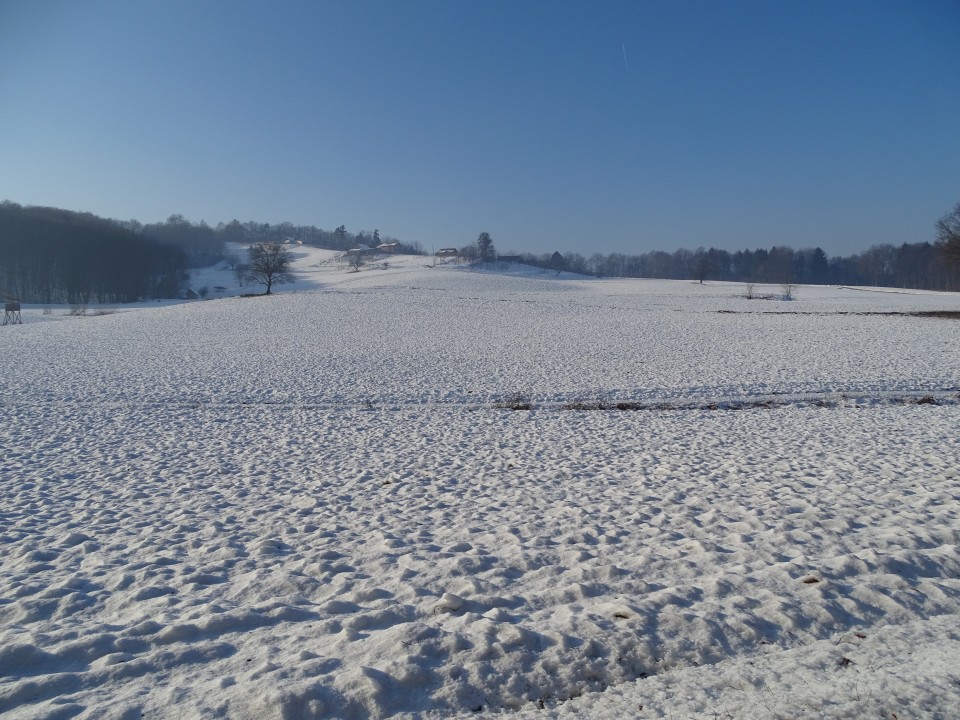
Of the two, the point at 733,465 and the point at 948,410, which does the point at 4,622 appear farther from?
the point at 948,410

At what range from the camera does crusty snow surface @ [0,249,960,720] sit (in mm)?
4188

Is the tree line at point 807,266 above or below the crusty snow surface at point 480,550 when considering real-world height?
above

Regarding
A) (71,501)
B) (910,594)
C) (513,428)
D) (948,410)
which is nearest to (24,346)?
(71,501)

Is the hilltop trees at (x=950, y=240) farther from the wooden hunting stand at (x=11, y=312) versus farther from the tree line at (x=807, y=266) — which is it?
the wooden hunting stand at (x=11, y=312)

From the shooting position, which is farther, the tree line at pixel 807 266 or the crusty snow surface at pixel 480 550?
the tree line at pixel 807 266

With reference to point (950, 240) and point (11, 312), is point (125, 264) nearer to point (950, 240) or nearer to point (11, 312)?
point (11, 312)

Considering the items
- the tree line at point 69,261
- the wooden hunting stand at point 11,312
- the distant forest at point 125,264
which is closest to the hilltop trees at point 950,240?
the distant forest at point 125,264

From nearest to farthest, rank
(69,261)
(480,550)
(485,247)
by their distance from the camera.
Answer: (480,550)
(69,261)
(485,247)

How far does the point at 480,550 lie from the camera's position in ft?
22.3

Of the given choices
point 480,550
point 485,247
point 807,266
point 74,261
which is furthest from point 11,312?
point 807,266

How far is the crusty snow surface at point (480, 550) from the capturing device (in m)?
4.19

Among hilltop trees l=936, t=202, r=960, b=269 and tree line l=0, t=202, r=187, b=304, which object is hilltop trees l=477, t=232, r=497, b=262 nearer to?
tree line l=0, t=202, r=187, b=304

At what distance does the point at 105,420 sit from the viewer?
14.8 metres

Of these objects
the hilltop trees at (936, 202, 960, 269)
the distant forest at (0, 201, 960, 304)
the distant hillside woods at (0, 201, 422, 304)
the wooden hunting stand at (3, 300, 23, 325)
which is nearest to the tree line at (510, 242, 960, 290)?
the distant forest at (0, 201, 960, 304)
